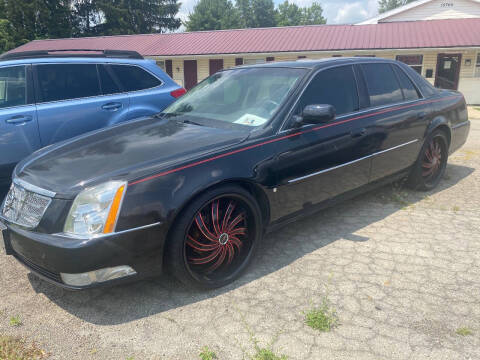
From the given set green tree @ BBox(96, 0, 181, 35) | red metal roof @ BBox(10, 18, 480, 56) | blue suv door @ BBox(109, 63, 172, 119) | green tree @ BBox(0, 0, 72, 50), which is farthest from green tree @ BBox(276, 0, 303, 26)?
blue suv door @ BBox(109, 63, 172, 119)

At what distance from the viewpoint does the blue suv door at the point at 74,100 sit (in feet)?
15.6

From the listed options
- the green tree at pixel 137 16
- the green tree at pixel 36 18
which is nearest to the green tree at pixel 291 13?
the green tree at pixel 137 16

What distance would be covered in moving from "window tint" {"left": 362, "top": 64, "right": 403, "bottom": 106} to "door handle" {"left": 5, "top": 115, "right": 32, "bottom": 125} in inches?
149

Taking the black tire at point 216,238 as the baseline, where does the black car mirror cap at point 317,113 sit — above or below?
above

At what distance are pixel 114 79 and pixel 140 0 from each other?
48.7 meters

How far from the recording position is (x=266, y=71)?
4.02 m

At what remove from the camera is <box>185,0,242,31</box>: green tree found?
57594 millimetres

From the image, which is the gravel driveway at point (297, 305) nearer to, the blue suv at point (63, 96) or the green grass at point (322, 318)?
the green grass at point (322, 318)

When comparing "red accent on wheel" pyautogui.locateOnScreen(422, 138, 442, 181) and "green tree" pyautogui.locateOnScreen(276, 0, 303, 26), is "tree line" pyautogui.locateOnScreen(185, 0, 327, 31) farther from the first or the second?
"red accent on wheel" pyautogui.locateOnScreen(422, 138, 442, 181)

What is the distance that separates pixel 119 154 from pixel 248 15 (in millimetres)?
80324

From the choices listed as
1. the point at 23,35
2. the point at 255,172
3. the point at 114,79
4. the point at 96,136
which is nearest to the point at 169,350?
the point at 255,172

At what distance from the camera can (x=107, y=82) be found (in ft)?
17.4

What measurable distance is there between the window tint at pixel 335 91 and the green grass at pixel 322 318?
1684mm

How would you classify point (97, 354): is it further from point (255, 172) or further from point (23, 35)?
point (23, 35)
